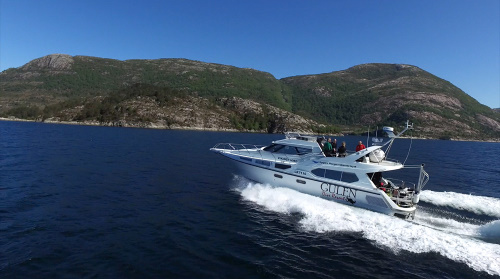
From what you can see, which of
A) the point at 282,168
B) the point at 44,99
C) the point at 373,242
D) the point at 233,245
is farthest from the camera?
the point at 44,99

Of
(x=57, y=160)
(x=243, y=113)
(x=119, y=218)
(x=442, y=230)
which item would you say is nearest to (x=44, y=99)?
(x=243, y=113)

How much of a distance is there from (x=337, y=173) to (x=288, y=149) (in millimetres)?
4273

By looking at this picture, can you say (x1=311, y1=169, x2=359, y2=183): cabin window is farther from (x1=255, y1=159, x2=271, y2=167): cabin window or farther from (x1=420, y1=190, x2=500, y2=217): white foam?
(x1=420, y1=190, x2=500, y2=217): white foam

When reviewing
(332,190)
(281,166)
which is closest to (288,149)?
→ (281,166)

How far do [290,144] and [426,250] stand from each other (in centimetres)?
1072

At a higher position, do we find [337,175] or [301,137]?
[301,137]

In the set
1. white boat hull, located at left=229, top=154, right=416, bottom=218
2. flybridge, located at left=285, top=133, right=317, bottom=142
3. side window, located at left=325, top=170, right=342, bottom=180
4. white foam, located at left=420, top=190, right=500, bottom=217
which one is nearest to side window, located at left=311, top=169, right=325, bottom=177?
side window, located at left=325, top=170, right=342, bottom=180

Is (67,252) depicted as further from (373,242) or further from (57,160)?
(57,160)

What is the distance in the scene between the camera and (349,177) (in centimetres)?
1730

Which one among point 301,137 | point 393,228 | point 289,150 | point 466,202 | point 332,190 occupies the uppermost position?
point 301,137

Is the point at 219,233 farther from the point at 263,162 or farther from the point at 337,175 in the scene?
the point at 337,175

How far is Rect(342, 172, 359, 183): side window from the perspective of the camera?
17100mm

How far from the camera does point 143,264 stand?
10.0m

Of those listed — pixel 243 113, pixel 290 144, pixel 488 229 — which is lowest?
pixel 488 229
